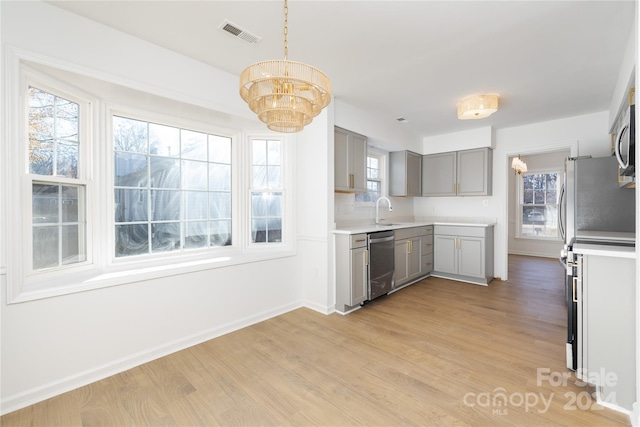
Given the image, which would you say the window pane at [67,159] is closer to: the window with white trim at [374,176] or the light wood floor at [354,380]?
the light wood floor at [354,380]

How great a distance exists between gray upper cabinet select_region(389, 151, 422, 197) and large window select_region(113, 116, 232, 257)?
9.66 feet

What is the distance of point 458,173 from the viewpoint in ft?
16.3

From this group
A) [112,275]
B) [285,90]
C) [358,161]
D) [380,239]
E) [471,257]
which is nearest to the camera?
[285,90]

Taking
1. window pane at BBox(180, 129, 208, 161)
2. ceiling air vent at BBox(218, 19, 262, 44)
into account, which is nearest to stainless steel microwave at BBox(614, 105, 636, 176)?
ceiling air vent at BBox(218, 19, 262, 44)

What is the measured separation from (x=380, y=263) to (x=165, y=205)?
254 cm

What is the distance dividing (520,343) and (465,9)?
8.98ft

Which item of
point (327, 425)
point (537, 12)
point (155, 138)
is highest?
point (537, 12)

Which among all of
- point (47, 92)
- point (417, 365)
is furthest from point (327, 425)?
point (47, 92)

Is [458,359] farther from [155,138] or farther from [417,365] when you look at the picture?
[155,138]

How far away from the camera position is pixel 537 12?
195 cm

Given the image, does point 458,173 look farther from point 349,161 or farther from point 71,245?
point 71,245

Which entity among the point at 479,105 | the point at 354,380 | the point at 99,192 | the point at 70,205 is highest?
the point at 479,105

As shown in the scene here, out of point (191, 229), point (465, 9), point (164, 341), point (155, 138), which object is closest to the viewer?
point (465, 9)

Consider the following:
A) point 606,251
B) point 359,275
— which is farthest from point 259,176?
point 606,251
